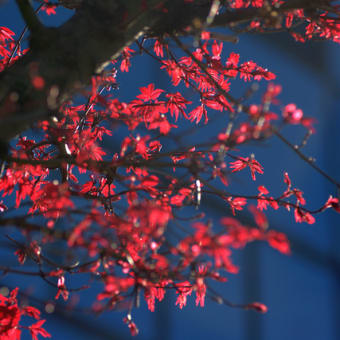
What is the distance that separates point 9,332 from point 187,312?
5.65 ft

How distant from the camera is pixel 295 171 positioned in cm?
362

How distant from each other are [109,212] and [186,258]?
0.55 m

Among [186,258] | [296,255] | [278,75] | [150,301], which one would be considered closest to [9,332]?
[150,301]

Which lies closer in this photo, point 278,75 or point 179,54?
point 179,54

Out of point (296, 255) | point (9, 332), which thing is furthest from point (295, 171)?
point (9, 332)

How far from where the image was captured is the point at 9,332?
123cm

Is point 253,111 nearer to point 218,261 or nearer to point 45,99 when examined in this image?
point 218,261

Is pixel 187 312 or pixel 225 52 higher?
pixel 225 52

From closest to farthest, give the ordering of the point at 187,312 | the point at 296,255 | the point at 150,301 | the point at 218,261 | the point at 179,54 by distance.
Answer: the point at 218,261, the point at 150,301, the point at 187,312, the point at 179,54, the point at 296,255

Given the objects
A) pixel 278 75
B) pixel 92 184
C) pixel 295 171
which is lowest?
pixel 92 184

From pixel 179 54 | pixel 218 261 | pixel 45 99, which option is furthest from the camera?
pixel 179 54

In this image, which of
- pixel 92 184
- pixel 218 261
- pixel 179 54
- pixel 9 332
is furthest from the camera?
pixel 179 54

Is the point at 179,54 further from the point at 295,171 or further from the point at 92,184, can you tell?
the point at 92,184

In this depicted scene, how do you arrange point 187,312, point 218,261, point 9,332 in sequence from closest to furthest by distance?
1. point 218,261
2. point 9,332
3. point 187,312
